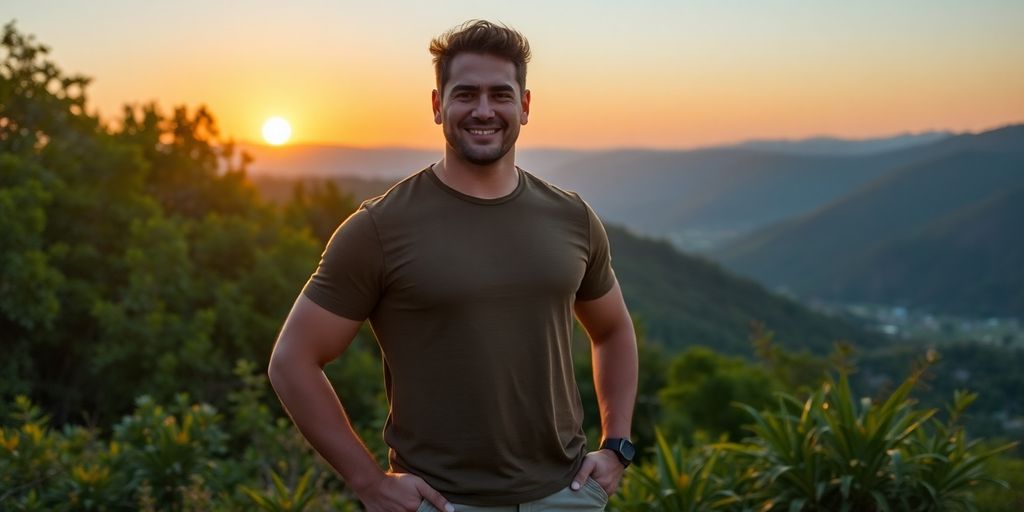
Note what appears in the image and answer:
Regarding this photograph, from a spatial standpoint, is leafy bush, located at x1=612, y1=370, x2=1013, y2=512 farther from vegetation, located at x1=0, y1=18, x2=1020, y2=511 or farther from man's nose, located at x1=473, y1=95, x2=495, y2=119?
man's nose, located at x1=473, y1=95, x2=495, y2=119

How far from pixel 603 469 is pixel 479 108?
0.97 metres

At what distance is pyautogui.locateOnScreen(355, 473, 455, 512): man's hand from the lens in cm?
221

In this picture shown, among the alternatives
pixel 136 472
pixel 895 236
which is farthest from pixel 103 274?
pixel 895 236

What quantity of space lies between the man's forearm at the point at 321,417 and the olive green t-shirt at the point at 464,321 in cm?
11

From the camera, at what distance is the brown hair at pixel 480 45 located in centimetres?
228

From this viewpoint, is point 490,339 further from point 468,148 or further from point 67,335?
point 67,335

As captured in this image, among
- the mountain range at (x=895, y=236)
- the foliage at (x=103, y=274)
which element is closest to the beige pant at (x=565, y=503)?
the foliage at (x=103, y=274)

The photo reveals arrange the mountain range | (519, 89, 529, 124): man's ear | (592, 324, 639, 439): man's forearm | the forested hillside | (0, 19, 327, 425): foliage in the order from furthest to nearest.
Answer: the forested hillside
the mountain range
(0, 19, 327, 425): foliage
(592, 324, 639, 439): man's forearm
(519, 89, 529, 124): man's ear

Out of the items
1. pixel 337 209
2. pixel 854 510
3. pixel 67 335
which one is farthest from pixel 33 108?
pixel 854 510

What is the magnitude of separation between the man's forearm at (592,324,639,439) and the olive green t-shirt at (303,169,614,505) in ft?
1.23

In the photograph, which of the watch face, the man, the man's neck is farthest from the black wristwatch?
the man's neck

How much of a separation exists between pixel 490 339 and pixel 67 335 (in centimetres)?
1219

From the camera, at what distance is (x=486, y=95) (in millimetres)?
2273

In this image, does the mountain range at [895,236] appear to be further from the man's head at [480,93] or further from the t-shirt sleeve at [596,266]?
the man's head at [480,93]
